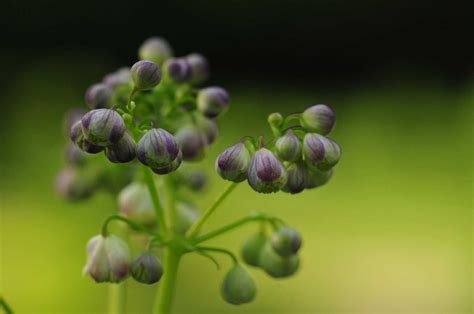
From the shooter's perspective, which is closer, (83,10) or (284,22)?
(83,10)

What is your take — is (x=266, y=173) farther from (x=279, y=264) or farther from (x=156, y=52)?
(x=156, y=52)

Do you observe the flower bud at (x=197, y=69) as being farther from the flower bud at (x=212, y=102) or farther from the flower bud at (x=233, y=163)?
the flower bud at (x=233, y=163)

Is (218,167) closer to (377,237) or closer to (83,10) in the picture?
(377,237)

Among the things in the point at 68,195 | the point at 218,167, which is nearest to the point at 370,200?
the point at 68,195

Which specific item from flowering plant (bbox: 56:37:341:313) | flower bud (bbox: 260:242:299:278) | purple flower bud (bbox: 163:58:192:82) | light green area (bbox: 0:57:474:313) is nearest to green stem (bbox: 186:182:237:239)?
flowering plant (bbox: 56:37:341:313)

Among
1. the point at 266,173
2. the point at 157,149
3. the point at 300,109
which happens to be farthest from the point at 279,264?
the point at 300,109
